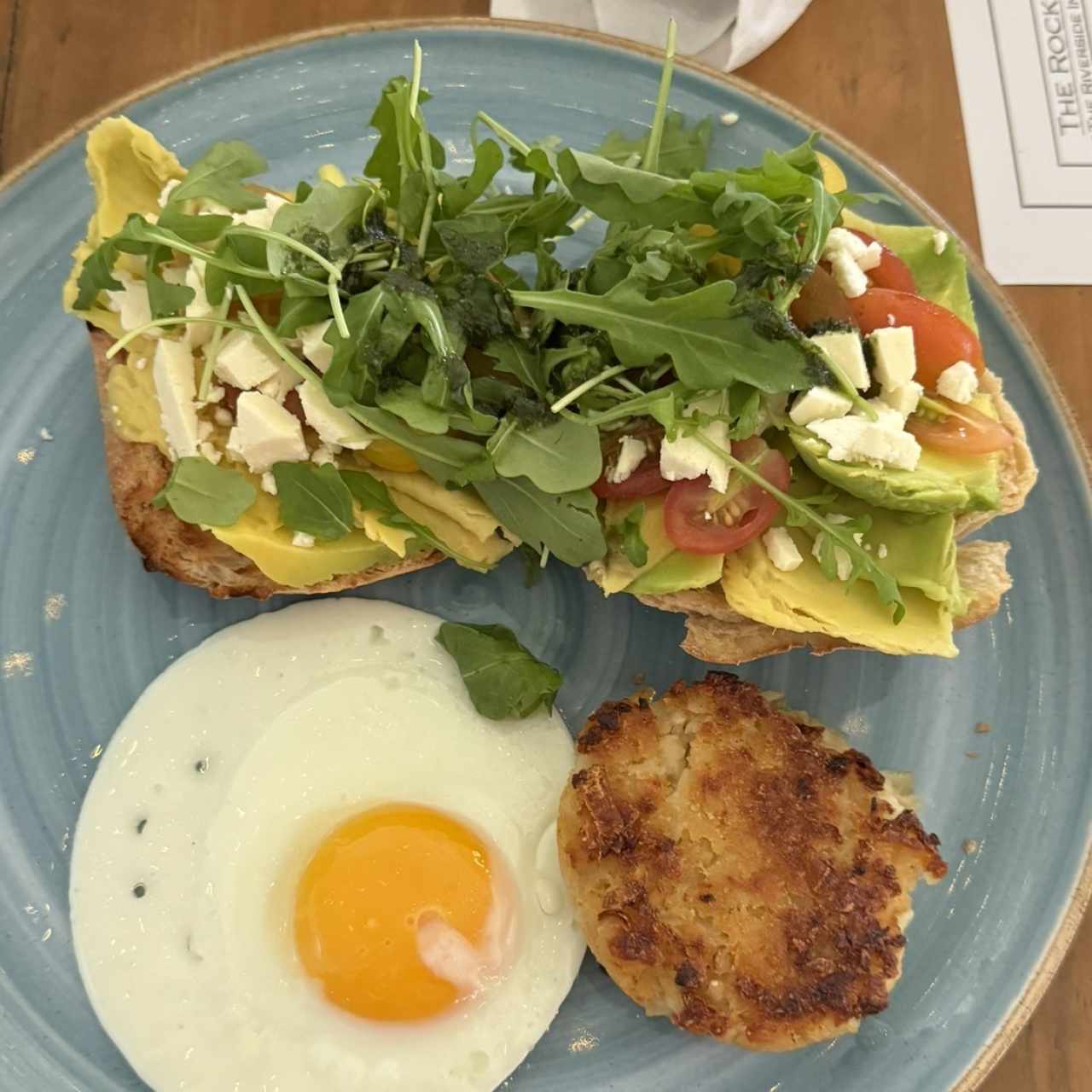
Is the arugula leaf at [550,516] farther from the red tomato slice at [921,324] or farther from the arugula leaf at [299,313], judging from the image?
the red tomato slice at [921,324]

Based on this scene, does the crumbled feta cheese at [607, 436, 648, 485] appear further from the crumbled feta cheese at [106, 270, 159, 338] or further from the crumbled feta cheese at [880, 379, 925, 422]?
the crumbled feta cheese at [106, 270, 159, 338]

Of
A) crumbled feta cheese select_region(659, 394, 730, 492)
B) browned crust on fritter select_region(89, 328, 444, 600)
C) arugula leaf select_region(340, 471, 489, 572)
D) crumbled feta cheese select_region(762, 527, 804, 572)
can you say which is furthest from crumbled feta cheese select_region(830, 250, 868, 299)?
browned crust on fritter select_region(89, 328, 444, 600)

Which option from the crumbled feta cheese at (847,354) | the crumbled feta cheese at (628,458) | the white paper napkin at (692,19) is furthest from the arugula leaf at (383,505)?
the white paper napkin at (692,19)

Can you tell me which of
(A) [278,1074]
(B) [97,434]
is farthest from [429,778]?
(B) [97,434]

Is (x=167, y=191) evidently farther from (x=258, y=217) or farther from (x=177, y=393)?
(x=177, y=393)

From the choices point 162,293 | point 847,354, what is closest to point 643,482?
point 847,354
